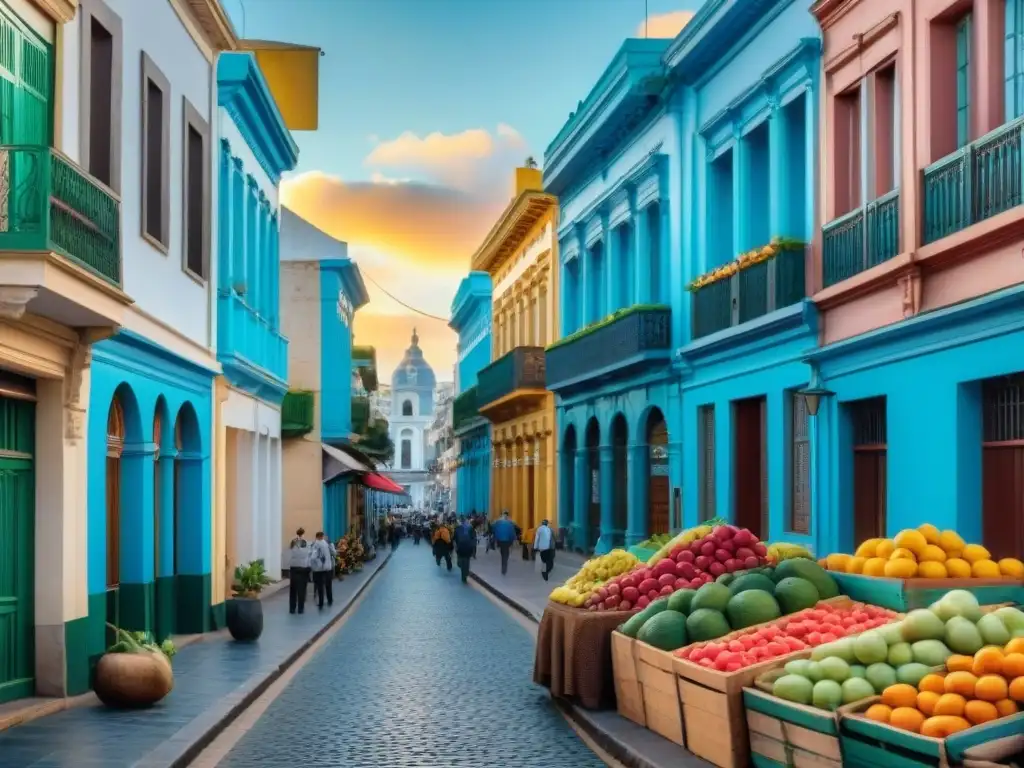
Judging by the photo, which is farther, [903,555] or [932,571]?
[903,555]

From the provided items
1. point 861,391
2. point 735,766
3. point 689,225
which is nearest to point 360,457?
point 689,225

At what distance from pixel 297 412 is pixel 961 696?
27.0 m

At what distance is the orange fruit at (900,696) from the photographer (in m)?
7.81

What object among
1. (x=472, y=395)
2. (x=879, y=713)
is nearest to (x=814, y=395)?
(x=879, y=713)

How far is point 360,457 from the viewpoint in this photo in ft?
160

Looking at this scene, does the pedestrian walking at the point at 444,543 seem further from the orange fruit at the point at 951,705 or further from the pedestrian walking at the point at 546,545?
the orange fruit at the point at 951,705

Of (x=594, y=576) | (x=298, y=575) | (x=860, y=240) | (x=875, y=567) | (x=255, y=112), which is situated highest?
(x=255, y=112)

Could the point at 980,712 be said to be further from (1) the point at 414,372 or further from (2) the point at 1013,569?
(1) the point at 414,372

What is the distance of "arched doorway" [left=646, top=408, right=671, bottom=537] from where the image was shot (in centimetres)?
2956

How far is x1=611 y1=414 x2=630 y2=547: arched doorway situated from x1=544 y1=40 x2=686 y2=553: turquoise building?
3 centimetres

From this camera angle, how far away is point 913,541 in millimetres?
10477

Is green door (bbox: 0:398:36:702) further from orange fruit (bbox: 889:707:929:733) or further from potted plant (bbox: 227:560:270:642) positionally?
orange fruit (bbox: 889:707:929:733)

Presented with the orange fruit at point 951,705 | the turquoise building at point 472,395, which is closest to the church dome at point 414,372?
the turquoise building at point 472,395

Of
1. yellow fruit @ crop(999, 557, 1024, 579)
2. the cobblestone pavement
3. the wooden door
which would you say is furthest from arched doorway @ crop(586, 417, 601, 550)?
yellow fruit @ crop(999, 557, 1024, 579)
